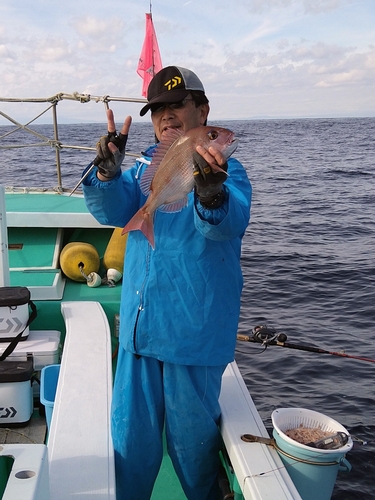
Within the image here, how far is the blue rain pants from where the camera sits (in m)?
2.79

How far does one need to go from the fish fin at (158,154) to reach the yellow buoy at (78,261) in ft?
10.4

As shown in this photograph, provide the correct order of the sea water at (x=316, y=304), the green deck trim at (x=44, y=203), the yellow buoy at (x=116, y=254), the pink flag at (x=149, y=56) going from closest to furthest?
the yellow buoy at (x=116, y=254) < the green deck trim at (x=44, y=203) < the sea water at (x=316, y=304) < the pink flag at (x=149, y=56)

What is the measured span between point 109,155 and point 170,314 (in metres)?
0.81

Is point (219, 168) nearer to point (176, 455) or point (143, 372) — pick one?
point (143, 372)

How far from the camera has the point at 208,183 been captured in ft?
7.13

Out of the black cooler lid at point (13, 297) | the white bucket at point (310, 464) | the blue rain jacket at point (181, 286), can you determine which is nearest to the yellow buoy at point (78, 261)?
the black cooler lid at point (13, 297)

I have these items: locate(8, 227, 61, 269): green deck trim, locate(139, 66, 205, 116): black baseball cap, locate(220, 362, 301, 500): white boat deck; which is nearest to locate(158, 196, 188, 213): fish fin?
locate(139, 66, 205, 116): black baseball cap

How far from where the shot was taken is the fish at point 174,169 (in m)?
2.18

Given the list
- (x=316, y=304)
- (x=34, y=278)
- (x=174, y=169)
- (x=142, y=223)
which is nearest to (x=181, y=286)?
(x=142, y=223)

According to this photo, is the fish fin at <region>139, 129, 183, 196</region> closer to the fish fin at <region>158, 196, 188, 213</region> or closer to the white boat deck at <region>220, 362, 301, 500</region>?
the fish fin at <region>158, 196, 188, 213</region>

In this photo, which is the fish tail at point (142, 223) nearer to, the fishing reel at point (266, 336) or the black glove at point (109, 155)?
the black glove at point (109, 155)

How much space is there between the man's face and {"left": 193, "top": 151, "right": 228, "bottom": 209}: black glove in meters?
0.49

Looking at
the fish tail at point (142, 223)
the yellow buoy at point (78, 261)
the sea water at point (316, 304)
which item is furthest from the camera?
→ the sea water at point (316, 304)

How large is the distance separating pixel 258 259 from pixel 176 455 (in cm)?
991
